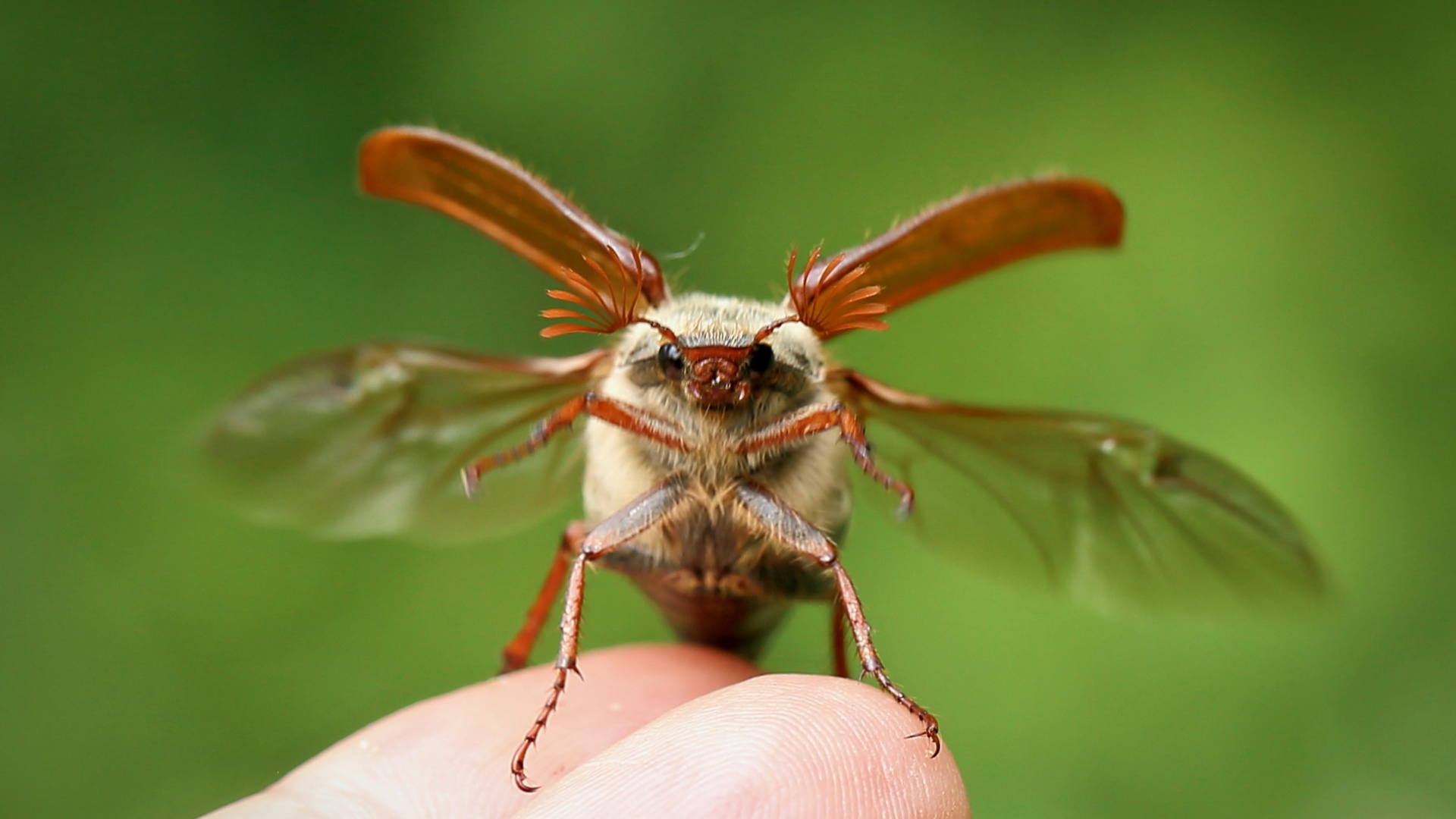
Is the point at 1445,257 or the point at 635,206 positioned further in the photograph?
the point at 635,206

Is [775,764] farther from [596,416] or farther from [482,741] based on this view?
Answer: [482,741]

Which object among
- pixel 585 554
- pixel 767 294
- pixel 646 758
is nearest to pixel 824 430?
pixel 585 554

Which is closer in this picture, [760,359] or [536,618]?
[760,359]

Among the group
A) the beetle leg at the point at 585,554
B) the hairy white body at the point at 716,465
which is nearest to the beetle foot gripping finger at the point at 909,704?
the hairy white body at the point at 716,465

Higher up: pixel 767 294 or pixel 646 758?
pixel 767 294

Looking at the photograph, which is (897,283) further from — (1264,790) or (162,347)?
(162,347)

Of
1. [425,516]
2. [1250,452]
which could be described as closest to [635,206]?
[425,516]

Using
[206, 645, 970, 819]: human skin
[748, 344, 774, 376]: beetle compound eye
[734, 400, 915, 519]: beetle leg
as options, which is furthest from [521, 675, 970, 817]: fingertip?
[748, 344, 774, 376]: beetle compound eye
